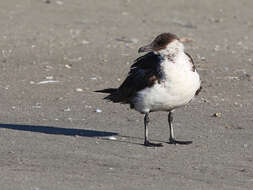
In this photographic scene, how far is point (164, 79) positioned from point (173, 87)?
0.13m

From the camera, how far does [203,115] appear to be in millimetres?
11383

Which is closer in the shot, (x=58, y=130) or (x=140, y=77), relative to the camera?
(x=140, y=77)

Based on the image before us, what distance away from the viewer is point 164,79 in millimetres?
9492

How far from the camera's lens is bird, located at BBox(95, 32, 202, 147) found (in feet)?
31.1

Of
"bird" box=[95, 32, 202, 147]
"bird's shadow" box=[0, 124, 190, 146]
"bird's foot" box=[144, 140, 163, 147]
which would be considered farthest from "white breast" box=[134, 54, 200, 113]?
"bird's shadow" box=[0, 124, 190, 146]

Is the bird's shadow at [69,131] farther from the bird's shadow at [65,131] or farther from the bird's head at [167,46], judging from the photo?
the bird's head at [167,46]

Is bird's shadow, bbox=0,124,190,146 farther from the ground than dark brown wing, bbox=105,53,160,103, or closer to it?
closer to it

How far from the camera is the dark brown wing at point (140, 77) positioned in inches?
378

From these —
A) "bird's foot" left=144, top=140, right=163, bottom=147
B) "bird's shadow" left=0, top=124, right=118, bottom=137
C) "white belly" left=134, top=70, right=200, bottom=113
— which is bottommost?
"bird's shadow" left=0, top=124, right=118, bottom=137

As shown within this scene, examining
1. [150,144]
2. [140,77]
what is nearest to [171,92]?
[140,77]

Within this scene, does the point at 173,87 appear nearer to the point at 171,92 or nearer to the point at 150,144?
the point at 171,92

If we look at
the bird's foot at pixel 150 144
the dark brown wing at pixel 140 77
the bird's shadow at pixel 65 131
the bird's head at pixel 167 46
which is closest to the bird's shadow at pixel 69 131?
the bird's shadow at pixel 65 131

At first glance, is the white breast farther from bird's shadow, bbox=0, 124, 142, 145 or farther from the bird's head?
bird's shadow, bbox=0, 124, 142, 145

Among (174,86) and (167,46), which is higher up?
(167,46)
